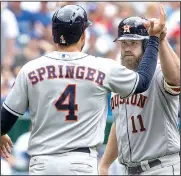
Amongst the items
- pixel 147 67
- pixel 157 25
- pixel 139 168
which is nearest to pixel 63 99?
pixel 147 67

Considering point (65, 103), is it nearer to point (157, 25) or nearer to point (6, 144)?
point (6, 144)

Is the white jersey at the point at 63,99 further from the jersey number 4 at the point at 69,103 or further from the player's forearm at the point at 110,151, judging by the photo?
the player's forearm at the point at 110,151

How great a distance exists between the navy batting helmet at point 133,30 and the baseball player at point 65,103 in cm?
79

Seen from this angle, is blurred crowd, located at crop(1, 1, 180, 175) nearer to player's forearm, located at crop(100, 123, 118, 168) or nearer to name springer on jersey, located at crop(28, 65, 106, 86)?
player's forearm, located at crop(100, 123, 118, 168)

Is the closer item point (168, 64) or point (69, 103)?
point (69, 103)

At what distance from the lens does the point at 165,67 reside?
16.1ft

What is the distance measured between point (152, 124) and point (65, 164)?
100cm

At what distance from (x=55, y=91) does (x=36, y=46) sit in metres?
6.60

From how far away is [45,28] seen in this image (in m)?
11.3

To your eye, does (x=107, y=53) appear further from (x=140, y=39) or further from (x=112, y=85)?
(x=112, y=85)

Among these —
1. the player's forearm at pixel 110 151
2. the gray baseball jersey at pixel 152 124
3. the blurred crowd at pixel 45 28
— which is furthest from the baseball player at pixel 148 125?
the blurred crowd at pixel 45 28

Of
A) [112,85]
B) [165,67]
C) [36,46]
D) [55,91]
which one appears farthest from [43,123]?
[36,46]

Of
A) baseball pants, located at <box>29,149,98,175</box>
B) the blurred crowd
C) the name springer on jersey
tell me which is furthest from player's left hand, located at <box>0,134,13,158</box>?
the blurred crowd

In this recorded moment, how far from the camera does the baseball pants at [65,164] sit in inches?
171
